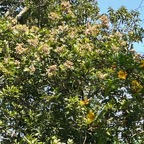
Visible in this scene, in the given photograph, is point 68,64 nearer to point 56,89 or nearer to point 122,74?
point 56,89

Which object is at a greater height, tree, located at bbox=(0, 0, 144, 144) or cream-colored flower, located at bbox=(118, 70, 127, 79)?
tree, located at bbox=(0, 0, 144, 144)

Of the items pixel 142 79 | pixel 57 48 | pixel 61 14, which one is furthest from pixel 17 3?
pixel 142 79

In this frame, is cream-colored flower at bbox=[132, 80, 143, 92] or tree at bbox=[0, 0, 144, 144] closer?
cream-colored flower at bbox=[132, 80, 143, 92]

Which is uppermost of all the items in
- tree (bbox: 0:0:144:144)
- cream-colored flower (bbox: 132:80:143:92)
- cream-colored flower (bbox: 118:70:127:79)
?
tree (bbox: 0:0:144:144)

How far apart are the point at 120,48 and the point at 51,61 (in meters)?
1.28

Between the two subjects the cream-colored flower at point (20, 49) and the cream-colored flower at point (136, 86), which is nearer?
the cream-colored flower at point (136, 86)

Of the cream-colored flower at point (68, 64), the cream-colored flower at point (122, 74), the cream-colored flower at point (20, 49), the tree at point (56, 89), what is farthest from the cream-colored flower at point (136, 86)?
the cream-colored flower at point (20, 49)

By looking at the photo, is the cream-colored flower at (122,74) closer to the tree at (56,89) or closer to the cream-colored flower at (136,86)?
the cream-colored flower at (136,86)

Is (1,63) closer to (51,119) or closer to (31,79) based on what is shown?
(31,79)

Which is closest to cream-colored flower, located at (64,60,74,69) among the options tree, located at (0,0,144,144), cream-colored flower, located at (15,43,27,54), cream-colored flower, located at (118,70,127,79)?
tree, located at (0,0,144,144)

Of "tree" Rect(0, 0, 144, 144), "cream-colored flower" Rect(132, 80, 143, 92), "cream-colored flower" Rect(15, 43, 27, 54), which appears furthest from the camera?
"cream-colored flower" Rect(15, 43, 27, 54)

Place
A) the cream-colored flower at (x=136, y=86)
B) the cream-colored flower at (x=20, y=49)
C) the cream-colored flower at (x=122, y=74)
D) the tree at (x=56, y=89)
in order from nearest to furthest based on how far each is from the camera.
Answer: the cream-colored flower at (x=136, y=86)
the cream-colored flower at (x=122, y=74)
the tree at (x=56, y=89)
the cream-colored flower at (x=20, y=49)

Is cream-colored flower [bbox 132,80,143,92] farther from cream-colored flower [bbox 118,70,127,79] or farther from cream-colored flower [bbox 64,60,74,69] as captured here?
cream-colored flower [bbox 64,60,74,69]

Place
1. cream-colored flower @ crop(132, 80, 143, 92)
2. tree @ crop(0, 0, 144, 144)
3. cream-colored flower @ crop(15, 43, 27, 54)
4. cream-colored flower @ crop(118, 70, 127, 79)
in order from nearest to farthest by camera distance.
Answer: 1. cream-colored flower @ crop(132, 80, 143, 92)
2. cream-colored flower @ crop(118, 70, 127, 79)
3. tree @ crop(0, 0, 144, 144)
4. cream-colored flower @ crop(15, 43, 27, 54)
